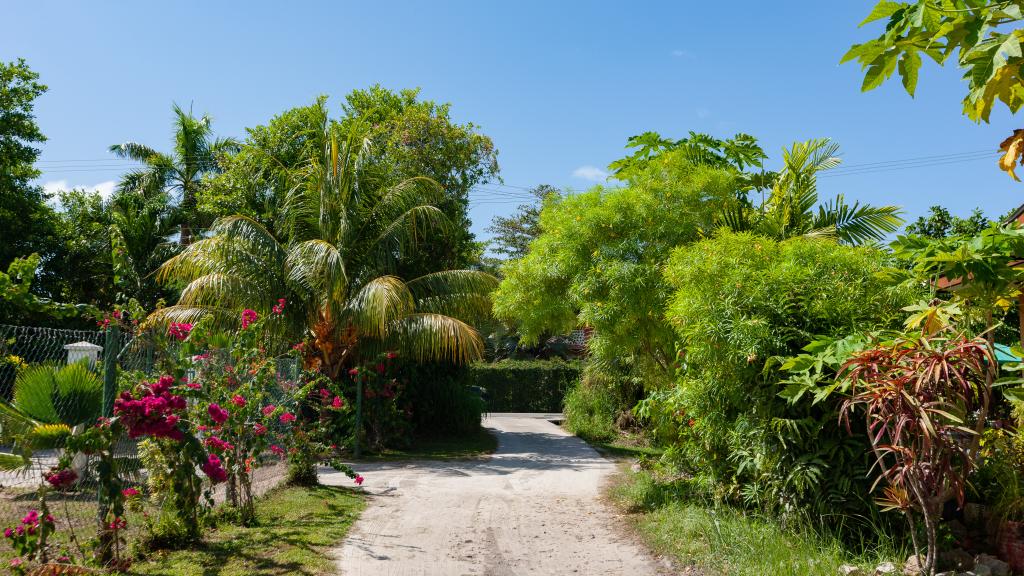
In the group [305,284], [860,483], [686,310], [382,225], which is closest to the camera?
[860,483]

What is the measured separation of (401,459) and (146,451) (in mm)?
8295

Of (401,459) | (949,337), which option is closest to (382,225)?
Answer: (401,459)

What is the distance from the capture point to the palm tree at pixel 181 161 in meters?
26.5

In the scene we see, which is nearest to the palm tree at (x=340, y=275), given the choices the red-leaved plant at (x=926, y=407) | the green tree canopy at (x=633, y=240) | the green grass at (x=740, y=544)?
the green tree canopy at (x=633, y=240)

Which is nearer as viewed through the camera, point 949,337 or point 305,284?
point 949,337

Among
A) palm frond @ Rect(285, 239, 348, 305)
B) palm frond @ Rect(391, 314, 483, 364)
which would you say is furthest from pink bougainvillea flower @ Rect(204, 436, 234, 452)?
palm frond @ Rect(391, 314, 483, 364)

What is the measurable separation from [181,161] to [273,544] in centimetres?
2485

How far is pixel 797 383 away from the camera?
5570mm

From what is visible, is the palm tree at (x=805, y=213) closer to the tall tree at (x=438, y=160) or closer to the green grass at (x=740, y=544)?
the green grass at (x=740, y=544)

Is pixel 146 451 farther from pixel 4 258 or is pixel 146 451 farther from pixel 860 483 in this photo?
pixel 4 258

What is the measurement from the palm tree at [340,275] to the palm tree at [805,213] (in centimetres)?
640

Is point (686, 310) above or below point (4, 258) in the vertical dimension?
below

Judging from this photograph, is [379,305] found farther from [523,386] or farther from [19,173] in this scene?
[523,386]

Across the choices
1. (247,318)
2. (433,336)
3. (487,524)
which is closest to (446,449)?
(433,336)
